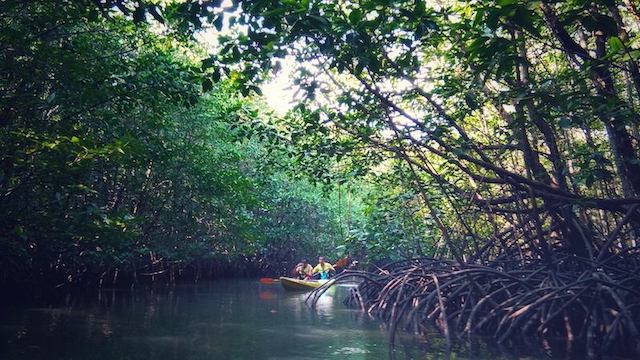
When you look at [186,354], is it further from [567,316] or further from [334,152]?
[567,316]

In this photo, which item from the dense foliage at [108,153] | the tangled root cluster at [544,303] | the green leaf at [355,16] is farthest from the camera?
the dense foliage at [108,153]

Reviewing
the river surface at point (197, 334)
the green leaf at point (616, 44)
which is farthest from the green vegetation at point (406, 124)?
the river surface at point (197, 334)

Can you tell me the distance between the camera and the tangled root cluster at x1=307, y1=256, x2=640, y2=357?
15.4ft

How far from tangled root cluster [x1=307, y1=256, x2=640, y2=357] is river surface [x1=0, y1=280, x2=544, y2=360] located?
0.42m

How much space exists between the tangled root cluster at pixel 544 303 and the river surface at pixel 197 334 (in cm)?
42

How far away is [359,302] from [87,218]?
4637 mm

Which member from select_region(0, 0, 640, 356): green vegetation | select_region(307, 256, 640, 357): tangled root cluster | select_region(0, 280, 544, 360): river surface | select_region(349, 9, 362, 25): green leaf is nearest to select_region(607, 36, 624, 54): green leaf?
select_region(0, 0, 640, 356): green vegetation

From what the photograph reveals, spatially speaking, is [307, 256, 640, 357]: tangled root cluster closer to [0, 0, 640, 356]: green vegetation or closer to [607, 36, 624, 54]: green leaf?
[0, 0, 640, 356]: green vegetation

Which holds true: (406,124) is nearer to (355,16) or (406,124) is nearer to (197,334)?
(355,16)

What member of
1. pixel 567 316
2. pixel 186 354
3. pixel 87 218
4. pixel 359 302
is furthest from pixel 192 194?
pixel 567 316

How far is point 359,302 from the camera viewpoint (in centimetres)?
852

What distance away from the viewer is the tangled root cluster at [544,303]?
4.68 metres

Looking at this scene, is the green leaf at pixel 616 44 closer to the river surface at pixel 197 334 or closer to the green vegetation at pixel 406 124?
the green vegetation at pixel 406 124

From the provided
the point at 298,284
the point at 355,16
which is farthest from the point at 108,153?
the point at 298,284
